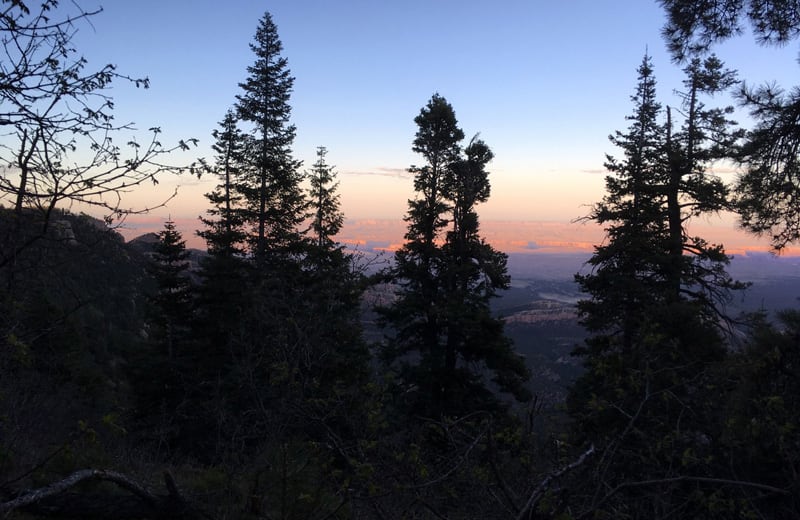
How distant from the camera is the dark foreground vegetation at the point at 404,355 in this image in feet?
13.3

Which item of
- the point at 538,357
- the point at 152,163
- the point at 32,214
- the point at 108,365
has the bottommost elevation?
the point at 538,357

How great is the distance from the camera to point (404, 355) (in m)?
18.3

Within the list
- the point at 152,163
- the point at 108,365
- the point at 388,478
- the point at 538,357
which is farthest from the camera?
the point at 538,357

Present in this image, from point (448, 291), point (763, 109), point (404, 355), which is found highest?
point (763, 109)

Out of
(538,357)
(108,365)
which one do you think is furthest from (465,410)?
(538,357)

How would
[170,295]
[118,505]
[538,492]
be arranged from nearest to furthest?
1. [538,492]
2. [118,505]
3. [170,295]

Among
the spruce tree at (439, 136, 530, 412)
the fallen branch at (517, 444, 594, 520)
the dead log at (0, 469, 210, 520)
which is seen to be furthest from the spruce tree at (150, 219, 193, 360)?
the fallen branch at (517, 444, 594, 520)

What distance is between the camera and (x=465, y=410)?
16.4 m

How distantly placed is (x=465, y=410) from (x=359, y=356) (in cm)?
446

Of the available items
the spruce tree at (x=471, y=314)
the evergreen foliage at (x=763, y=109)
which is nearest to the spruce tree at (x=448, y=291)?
the spruce tree at (x=471, y=314)

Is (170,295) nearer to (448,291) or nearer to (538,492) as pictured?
(448,291)

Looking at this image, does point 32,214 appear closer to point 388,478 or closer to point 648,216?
point 388,478

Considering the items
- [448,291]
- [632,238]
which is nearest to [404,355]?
[448,291]

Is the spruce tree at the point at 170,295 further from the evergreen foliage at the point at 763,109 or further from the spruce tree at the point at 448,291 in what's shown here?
the evergreen foliage at the point at 763,109
